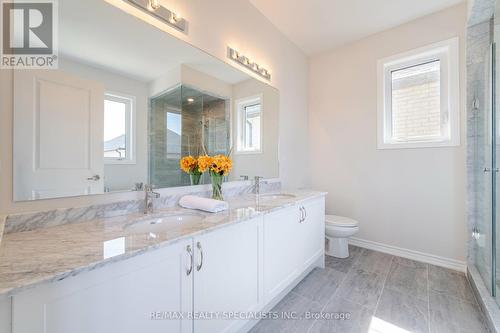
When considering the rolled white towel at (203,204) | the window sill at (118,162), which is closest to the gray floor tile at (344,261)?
the rolled white towel at (203,204)

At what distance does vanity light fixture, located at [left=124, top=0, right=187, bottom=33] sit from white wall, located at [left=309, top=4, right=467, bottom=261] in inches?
82.8

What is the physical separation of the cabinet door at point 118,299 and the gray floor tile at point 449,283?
2.08 meters

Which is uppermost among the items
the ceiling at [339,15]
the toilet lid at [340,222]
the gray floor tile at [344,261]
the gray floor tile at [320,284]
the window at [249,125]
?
the ceiling at [339,15]

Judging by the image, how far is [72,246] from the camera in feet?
2.48

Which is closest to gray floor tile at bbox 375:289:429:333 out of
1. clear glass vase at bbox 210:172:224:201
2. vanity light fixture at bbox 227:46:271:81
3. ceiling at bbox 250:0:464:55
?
clear glass vase at bbox 210:172:224:201

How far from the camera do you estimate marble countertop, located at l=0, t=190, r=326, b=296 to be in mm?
564

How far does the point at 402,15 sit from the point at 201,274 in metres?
3.04

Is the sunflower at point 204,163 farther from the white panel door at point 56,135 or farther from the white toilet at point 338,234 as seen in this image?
the white toilet at point 338,234

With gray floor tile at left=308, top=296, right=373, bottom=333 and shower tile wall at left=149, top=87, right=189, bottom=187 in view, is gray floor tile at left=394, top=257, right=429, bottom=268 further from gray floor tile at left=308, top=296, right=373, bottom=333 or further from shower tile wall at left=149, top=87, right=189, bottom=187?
shower tile wall at left=149, top=87, right=189, bottom=187

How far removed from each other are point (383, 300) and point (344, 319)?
429mm

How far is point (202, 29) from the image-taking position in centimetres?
162

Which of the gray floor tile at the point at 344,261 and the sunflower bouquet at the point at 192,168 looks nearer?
the sunflower bouquet at the point at 192,168

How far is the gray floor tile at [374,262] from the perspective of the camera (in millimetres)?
2117

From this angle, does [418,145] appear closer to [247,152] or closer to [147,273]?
[247,152]
